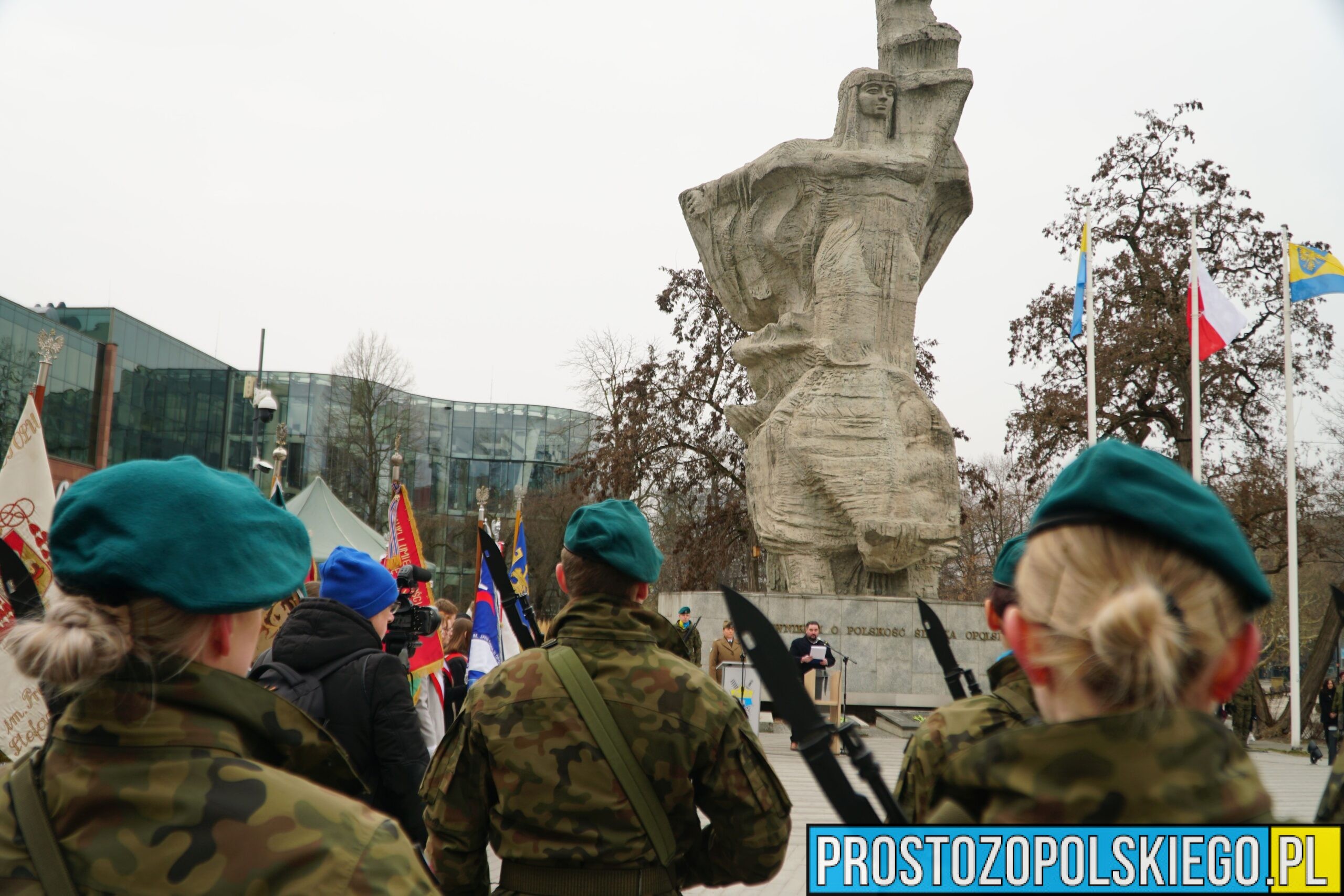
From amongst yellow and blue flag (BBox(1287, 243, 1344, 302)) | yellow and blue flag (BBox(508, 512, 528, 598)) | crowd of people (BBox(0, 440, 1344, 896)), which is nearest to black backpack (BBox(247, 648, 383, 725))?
crowd of people (BBox(0, 440, 1344, 896))

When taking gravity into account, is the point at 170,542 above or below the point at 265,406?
below

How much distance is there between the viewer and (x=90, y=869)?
4.57ft

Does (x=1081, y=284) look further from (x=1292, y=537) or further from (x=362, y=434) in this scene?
(x=362, y=434)

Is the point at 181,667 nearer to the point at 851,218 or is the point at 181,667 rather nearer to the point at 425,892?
the point at 425,892

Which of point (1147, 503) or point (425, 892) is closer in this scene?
point (1147, 503)

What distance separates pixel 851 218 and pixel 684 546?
52.7 ft

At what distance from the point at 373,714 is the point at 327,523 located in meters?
13.3

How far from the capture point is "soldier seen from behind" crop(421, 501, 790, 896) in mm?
2840

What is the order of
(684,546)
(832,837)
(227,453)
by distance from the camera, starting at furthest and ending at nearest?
1. (227,453)
2. (684,546)
3. (832,837)

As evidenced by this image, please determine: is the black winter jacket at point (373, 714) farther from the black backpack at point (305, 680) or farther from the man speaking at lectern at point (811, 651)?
the man speaking at lectern at point (811, 651)

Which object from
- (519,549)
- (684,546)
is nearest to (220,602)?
(519,549)

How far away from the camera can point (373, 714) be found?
3666 millimetres

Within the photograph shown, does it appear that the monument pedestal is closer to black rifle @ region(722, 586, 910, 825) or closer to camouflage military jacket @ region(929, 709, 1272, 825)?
black rifle @ region(722, 586, 910, 825)

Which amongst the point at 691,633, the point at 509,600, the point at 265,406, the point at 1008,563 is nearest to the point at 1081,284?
the point at 691,633
